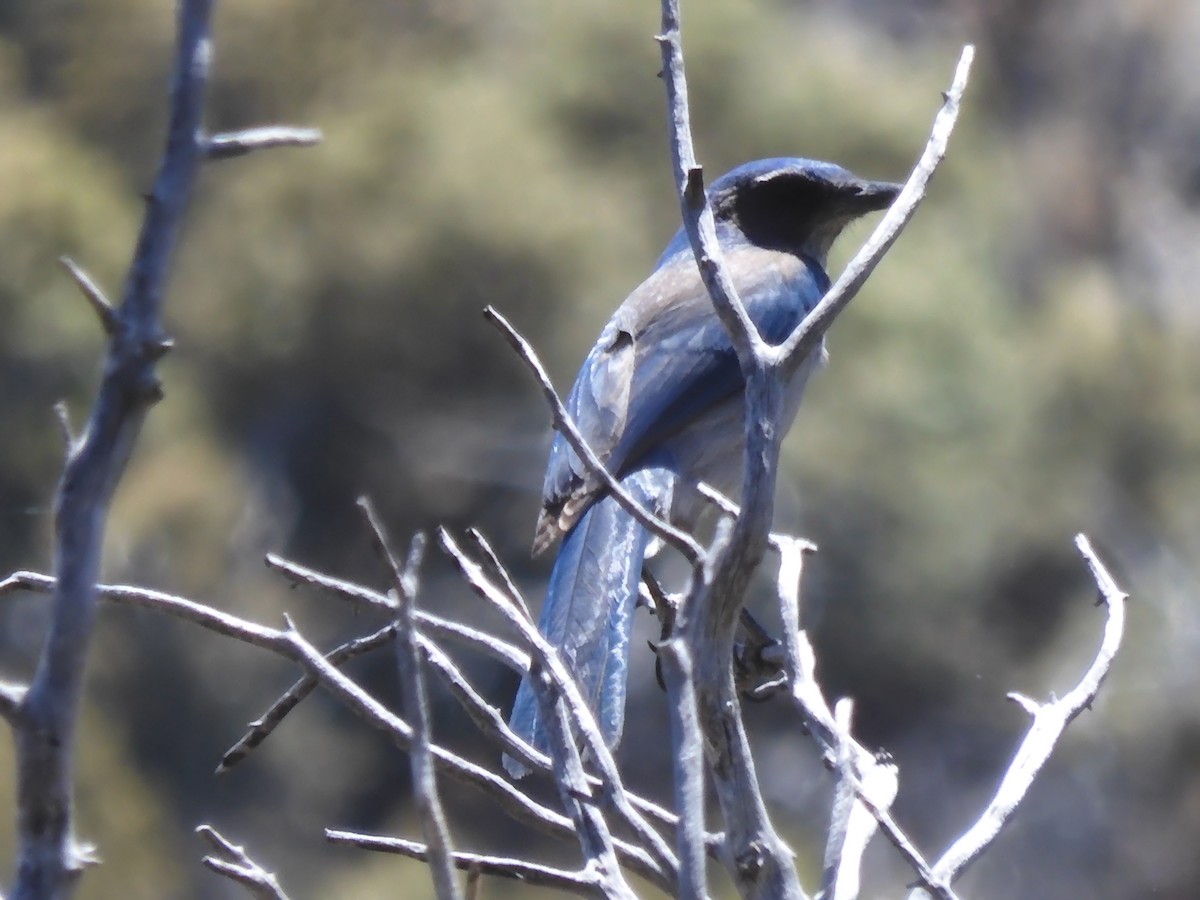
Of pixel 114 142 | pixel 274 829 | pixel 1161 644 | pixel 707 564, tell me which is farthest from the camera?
pixel 114 142

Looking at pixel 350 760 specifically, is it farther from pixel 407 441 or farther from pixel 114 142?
Answer: pixel 114 142

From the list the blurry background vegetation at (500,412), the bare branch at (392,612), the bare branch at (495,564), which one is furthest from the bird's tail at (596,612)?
the blurry background vegetation at (500,412)

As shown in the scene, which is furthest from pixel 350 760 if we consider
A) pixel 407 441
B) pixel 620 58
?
pixel 620 58

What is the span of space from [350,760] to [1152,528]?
5487 mm

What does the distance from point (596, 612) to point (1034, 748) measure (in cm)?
130

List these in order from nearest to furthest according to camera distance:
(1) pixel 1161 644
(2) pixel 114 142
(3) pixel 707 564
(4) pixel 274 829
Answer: (3) pixel 707 564
(4) pixel 274 829
(1) pixel 1161 644
(2) pixel 114 142

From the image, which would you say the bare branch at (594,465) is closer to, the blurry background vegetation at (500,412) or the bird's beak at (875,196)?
the bird's beak at (875,196)

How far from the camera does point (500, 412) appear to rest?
11.2 metres

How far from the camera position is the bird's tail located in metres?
3.06

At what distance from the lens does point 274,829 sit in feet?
35.2

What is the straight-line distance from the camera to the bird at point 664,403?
3.37 metres

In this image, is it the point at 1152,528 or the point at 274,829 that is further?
the point at 1152,528

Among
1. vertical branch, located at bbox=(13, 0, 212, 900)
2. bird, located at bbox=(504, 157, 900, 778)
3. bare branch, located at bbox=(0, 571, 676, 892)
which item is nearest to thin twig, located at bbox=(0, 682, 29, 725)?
vertical branch, located at bbox=(13, 0, 212, 900)

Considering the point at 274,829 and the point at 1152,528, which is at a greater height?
the point at 1152,528
